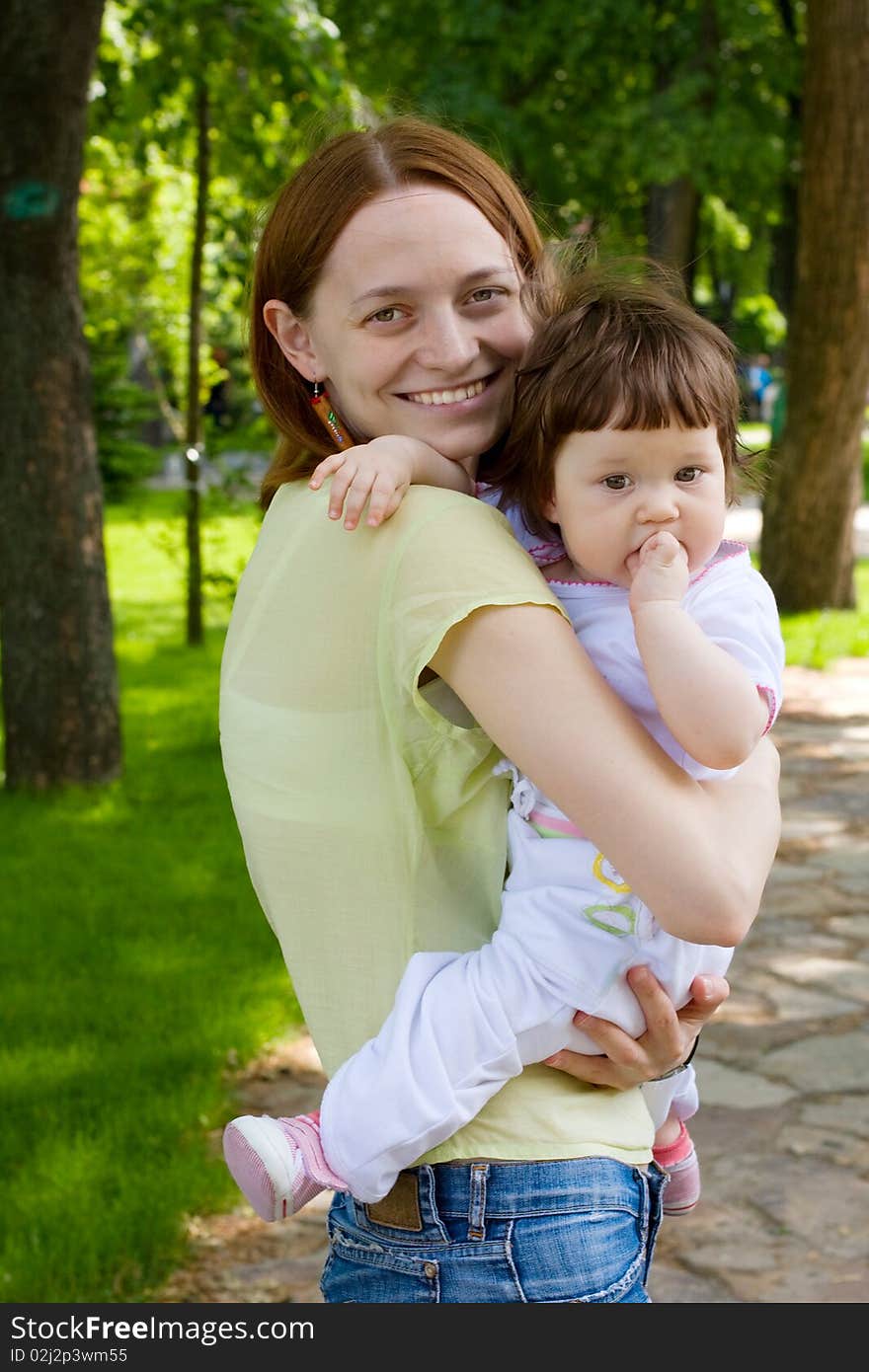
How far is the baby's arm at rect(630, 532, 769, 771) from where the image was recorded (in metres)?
1.58

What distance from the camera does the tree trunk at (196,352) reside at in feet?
30.7

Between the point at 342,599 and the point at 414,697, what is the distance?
0.13m

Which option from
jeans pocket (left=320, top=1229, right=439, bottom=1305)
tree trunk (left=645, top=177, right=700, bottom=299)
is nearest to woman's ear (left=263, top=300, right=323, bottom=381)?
jeans pocket (left=320, top=1229, right=439, bottom=1305)

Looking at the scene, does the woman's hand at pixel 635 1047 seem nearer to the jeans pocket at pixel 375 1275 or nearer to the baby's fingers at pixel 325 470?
the jeans pocket at pixel 375 1275

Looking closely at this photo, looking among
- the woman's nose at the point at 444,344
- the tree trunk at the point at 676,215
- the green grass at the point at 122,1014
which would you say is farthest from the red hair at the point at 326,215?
the tree trunk at the point at 676,215

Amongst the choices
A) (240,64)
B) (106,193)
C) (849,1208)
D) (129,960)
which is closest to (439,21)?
(106,193)

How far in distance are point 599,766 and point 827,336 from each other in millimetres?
9637

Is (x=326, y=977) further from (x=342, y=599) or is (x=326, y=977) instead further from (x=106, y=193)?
(x=106, y=193)

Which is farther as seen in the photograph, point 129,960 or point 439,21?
point 439,21

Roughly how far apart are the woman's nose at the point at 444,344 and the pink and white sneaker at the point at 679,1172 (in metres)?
1.00

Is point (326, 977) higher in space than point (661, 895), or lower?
lower

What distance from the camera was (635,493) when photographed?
1.69 metres

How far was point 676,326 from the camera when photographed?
5.74 ft

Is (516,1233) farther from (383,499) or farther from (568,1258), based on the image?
(383,499)
